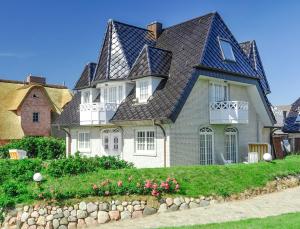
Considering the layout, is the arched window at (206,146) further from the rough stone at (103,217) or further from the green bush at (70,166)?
the rough stone at (103,217)

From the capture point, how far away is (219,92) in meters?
23.4

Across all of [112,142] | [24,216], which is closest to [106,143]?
[112,142]

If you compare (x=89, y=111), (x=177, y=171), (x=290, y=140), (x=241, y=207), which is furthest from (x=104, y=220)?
(x=290, y=140)

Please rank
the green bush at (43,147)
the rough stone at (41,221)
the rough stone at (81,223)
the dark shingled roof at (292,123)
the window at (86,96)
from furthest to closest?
the dark shingled roof at (292,123)
the green bush at (43,147)
the window at (86,96)
the rough stone at (81,223)
the rough stone at (41,221)

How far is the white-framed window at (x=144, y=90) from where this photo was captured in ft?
72.0

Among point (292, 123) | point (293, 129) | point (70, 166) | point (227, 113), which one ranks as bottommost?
point (70, 166)

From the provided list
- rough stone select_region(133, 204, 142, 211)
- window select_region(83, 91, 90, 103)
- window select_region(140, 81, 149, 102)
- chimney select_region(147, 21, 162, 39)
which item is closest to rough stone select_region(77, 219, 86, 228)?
rough stone select_region(133, 204, 142, 211)

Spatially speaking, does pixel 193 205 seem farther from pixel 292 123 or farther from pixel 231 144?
pixel 292 123

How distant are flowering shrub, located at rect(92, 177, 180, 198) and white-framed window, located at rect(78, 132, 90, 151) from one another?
12.3 m

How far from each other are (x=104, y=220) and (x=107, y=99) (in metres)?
12.5

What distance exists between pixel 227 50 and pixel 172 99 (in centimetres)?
675

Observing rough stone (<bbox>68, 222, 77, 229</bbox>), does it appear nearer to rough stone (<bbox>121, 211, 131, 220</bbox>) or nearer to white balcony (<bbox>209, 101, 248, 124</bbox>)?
rough stone (<bbox>121, 211, 131, 220</bbox>)

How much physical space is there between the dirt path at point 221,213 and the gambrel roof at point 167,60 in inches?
233

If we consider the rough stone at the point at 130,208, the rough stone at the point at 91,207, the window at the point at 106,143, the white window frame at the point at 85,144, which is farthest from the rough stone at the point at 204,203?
the white window frame at the point at 85,144
